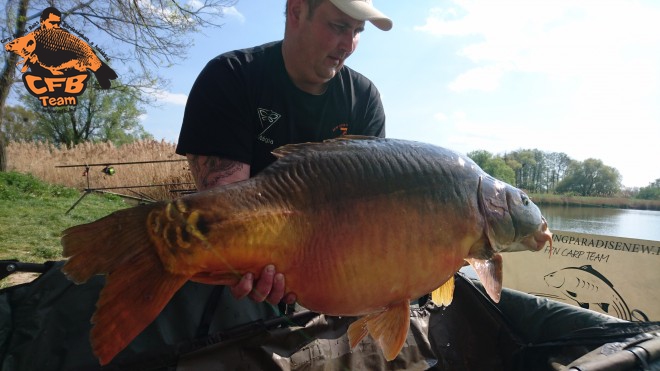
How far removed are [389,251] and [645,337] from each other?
3.09 ft

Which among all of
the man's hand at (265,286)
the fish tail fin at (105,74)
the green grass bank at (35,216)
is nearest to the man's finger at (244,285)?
the man's hand at (265,286)

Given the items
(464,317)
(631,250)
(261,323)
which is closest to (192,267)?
(261,323)

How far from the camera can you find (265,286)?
901 mm

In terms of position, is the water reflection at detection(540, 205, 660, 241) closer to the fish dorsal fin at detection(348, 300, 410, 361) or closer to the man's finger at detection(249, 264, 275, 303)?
the fish dorsal fin at detection(348, 300, 410, 361)

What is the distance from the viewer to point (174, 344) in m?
1.29

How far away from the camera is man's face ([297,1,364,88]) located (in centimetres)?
156

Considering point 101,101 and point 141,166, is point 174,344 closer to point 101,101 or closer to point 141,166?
point 141,166

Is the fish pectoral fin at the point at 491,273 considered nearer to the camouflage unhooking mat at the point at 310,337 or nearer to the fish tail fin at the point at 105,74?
the camouflage unhooking mat at the point at 310,337

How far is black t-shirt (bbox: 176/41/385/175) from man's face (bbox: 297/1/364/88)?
157 mm

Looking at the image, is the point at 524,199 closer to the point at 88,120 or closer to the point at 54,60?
the point at 54,60

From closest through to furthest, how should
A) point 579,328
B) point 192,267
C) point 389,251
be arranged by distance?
point 192,267 < point 389,251 < point 579,328

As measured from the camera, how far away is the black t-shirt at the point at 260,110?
1575mm

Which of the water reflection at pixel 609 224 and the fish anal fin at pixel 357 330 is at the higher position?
the fish anal fin at pixel 357 330

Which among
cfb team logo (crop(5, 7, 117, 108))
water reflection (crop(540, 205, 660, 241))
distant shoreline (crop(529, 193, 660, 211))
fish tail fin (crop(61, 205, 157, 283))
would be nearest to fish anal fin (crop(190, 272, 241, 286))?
fish tail fin (crop(61, 205, 157, 283))
